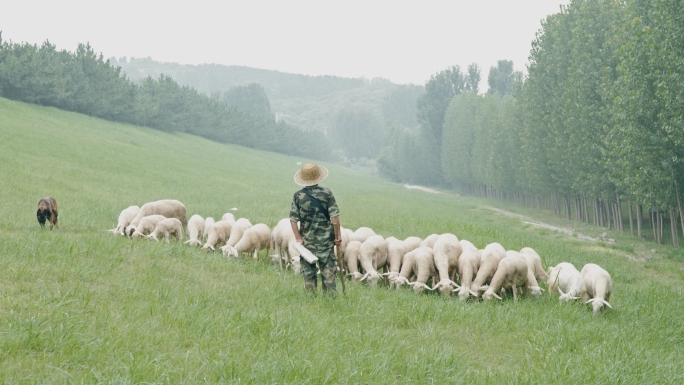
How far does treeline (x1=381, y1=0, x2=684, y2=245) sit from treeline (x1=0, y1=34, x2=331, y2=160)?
4465cm

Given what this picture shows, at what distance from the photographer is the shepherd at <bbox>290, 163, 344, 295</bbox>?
9.34m

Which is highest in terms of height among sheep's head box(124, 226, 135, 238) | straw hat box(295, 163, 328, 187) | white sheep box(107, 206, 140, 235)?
straw hat box(295, 163, 328, 187)

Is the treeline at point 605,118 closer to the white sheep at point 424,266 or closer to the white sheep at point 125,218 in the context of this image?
the white sheep at point 424,266

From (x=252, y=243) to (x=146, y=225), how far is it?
9.18 ft

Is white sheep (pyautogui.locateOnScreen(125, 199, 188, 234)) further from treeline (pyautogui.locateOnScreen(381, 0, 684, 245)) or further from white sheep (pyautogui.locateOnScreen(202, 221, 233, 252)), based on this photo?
treeline (pyautogui.locateOnScreen(381, 0, 684, 245))

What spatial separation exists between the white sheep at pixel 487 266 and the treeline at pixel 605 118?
13094 mm

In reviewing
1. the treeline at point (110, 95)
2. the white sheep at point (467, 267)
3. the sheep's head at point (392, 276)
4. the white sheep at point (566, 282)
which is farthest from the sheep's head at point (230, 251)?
the treeline at point (110, 95)

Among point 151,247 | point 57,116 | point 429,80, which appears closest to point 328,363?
point 151,247

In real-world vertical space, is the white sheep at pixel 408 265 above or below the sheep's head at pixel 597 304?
above

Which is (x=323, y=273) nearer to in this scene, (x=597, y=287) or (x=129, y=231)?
(x=597, y=287)

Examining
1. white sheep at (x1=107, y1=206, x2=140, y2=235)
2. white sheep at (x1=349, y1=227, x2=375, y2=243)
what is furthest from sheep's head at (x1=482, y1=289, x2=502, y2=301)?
white sheep at (x1=107, y1=206, x2=140, y2=235)

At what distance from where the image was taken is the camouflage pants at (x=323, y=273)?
30.6 ft

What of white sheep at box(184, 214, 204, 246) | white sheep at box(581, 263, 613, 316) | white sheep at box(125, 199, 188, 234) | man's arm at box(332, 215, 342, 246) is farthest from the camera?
white sheep at box(125, 199, 188, 234)

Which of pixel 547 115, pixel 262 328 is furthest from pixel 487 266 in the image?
pixel 547 115
